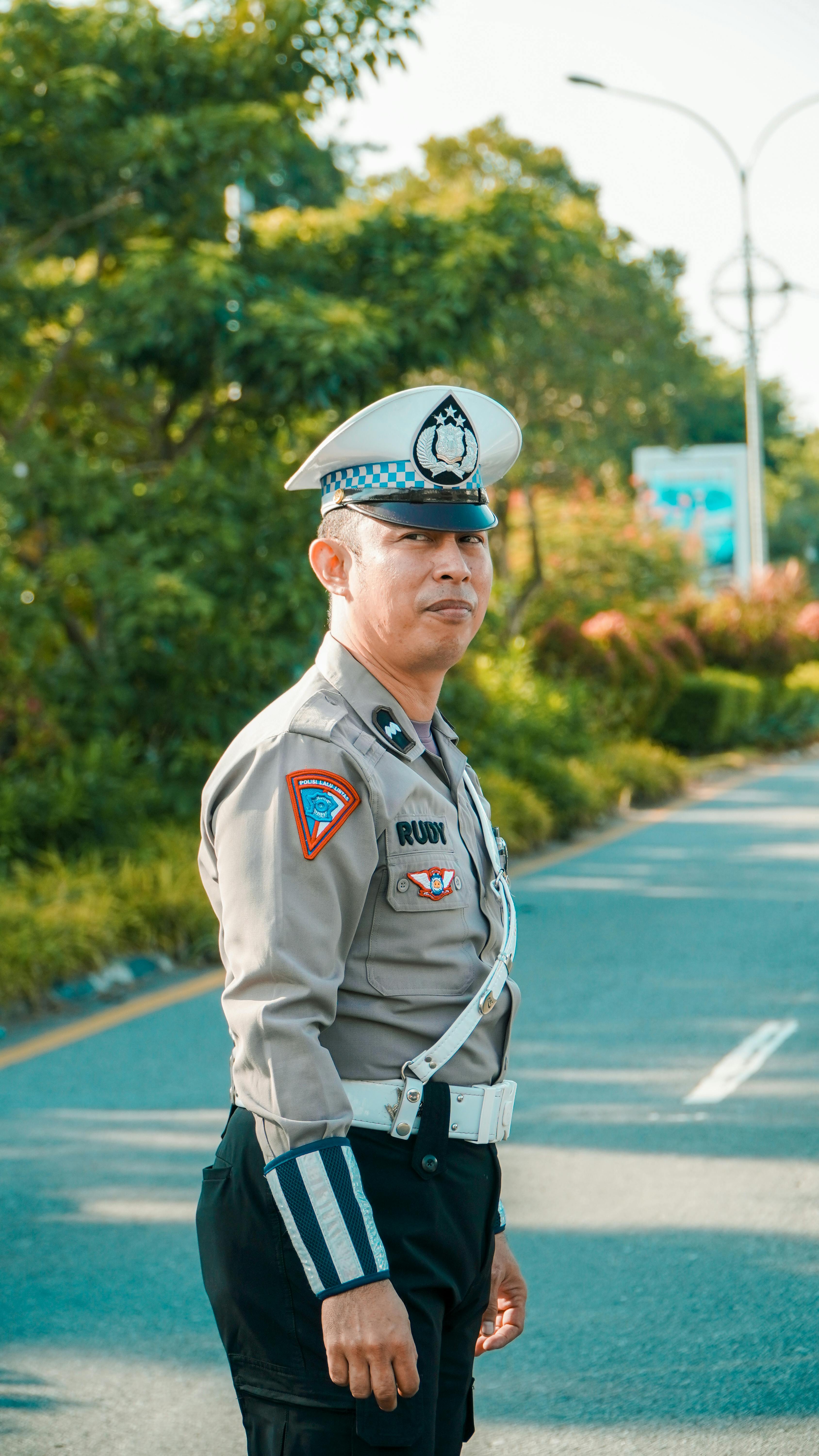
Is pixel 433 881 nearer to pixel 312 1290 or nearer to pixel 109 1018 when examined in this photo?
pixel 312 1290

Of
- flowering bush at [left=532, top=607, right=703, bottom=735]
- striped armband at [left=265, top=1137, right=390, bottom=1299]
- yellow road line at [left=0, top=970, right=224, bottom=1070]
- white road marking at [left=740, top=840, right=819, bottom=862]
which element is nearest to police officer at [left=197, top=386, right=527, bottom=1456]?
striped armband at [left=265, top=1137, right=390, bottom=1299]

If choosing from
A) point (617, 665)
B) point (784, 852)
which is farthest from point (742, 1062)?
point (617, 665)

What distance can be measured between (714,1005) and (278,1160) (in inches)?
222

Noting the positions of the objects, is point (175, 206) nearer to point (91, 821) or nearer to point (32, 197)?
point (32, 197)

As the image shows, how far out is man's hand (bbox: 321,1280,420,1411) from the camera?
6.29 feet

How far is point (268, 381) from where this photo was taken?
10391mm

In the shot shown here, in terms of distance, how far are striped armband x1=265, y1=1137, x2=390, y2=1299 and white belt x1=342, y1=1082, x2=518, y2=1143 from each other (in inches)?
3.0

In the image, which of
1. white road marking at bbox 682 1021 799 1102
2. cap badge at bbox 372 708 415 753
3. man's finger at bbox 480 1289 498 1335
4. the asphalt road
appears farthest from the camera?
white road marking at bbox 682 1021 799 1102

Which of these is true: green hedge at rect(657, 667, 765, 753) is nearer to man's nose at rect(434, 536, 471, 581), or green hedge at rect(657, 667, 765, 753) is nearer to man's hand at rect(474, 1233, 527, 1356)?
man's hand at rect(474, 1233, 527, 1356)

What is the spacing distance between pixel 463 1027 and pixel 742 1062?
4580mm

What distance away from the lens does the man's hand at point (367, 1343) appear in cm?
192

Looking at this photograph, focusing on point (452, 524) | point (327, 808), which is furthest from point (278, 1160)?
point (452, 524)

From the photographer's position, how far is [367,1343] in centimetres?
192

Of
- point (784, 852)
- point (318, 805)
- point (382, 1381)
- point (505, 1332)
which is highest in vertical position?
point (318, 805)
